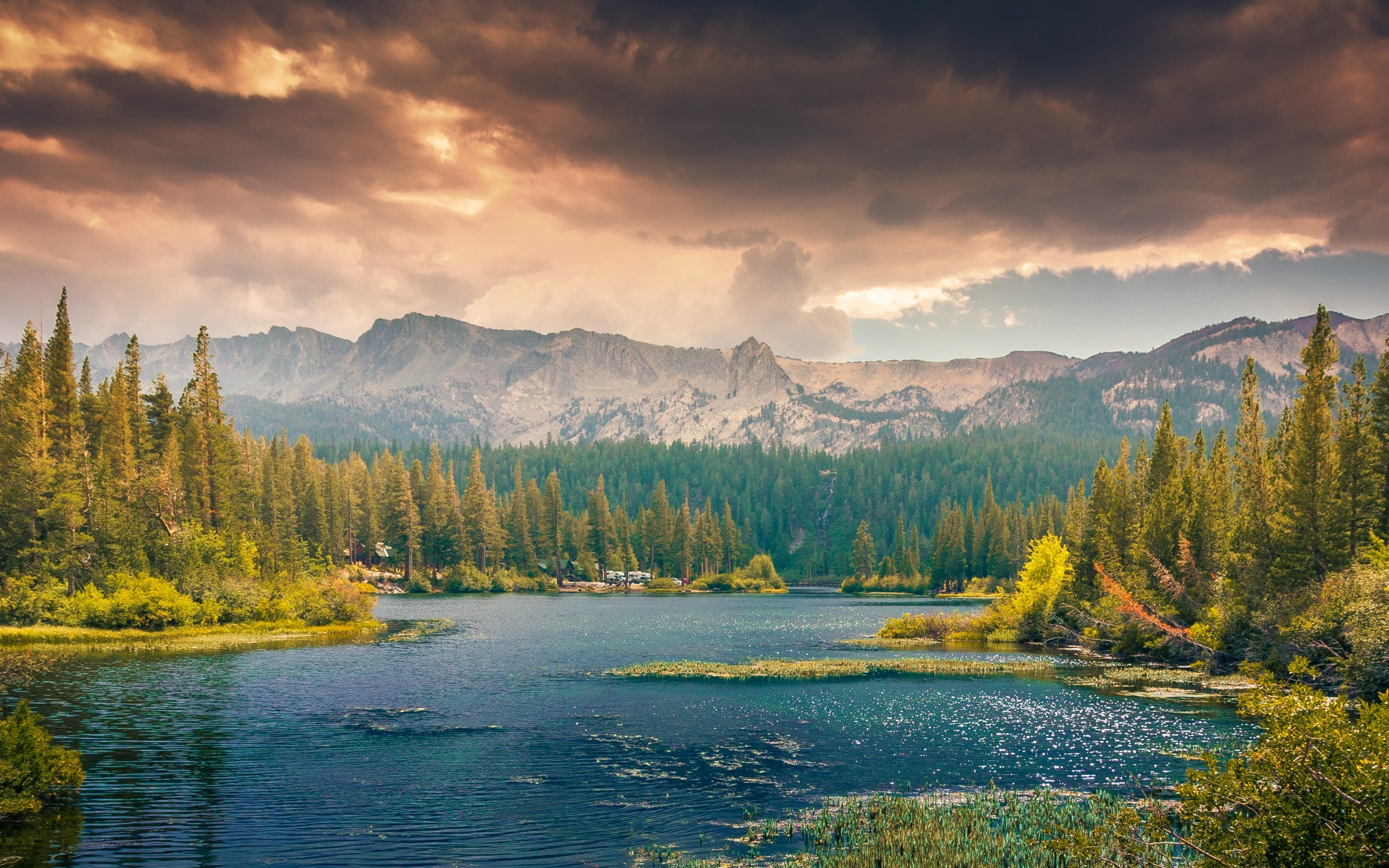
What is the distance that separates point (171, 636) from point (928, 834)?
71384 millimetres

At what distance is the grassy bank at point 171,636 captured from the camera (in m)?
66.5

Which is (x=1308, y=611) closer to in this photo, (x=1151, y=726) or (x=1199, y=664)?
(x=1199, y=664)

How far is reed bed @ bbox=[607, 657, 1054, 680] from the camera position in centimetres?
5981

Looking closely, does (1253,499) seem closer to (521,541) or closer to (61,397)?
(61,397)

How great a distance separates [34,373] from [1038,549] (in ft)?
328

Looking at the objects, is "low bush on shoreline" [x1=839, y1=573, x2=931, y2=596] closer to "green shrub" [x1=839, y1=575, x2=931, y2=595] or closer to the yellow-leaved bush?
"green shrub" [x1=839, y1=575, x2=931, y2=595]

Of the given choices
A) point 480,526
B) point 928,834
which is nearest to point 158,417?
point 480,526

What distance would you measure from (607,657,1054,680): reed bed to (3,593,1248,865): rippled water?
2.73m

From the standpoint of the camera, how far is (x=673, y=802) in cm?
2944

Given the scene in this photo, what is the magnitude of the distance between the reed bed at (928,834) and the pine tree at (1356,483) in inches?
1733

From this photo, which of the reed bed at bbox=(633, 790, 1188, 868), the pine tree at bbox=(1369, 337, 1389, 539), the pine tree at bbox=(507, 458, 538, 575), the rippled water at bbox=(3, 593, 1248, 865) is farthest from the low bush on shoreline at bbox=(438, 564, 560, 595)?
the reed bed at bbox=(633, 790, 1188, 868)

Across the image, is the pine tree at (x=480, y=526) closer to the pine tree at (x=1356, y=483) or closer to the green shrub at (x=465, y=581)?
the green shrub at (x=465, y=581)

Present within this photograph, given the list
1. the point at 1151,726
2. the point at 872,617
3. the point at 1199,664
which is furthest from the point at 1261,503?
the point at 872,617

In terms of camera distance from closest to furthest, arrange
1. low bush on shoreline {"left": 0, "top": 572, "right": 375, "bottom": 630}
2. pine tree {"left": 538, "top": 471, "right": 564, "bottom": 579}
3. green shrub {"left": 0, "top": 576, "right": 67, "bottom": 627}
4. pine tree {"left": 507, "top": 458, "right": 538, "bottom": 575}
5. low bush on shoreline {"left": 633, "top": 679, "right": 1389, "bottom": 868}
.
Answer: low bush on shoreline {"left": 633, "top": 679, "right": 1389, "bottom": 868}, green shrub {"left": 0, "top": 576, "right": 67, "bottom": 627}, low bush on shoreline {"left": 0, "top": 572, "right": 375, "bottom": 630}, pine tree {"left": 507, "top": 458, "right": 538, "bottom": 575}, pine tree {"left": 538, "top": 471, "right": 564, "bottom": 579}
